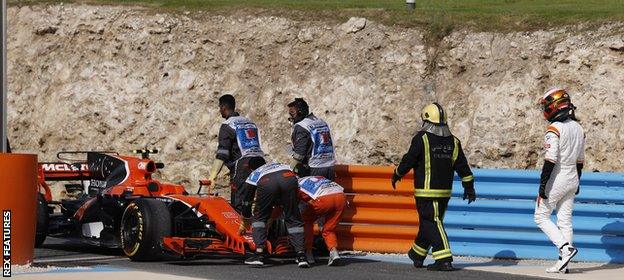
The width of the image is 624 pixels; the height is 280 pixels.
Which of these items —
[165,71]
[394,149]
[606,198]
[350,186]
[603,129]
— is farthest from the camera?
[165,71]

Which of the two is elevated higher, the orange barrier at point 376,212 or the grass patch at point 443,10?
the grass patch at point 443,10

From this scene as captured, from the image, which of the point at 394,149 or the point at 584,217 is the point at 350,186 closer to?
the point at 584,217

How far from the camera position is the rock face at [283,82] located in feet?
82.1

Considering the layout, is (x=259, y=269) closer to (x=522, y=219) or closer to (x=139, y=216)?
(x=139, y=216)

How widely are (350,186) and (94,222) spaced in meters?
3.14

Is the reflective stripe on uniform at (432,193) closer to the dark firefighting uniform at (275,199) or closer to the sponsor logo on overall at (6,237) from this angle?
the dark firefighting uniform at (275,199)

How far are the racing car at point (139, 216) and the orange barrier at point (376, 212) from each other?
→ 142 cm

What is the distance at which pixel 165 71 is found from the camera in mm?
28359

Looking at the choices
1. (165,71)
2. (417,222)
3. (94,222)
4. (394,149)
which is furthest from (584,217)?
(165,71)

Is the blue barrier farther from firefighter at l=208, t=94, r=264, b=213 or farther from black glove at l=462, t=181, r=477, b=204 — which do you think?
firefighter at l=208, t=94, r=264, b=213

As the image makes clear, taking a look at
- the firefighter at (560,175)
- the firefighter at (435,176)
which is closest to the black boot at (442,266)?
the firefighter at (435,176)

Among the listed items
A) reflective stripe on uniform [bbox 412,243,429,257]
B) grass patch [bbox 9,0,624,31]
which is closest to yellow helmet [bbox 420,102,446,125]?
reflective stripe on uniform [bbox 412,243,429,257]

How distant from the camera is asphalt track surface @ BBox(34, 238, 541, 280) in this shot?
13.9 meters

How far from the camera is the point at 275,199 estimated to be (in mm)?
14602
